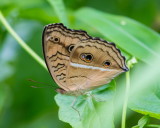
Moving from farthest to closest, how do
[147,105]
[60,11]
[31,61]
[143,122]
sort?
[31,61], [60,11], [147,105], [143,122]

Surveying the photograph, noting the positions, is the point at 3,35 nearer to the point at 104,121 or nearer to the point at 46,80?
the point at 46,80

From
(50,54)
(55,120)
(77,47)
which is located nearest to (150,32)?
(77,47)

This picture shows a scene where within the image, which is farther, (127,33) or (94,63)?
(127,33)

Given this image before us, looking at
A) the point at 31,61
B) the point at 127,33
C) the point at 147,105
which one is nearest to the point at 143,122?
the point at 147,105

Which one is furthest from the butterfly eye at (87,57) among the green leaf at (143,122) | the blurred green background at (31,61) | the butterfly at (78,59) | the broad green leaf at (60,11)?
the blurred green background at (31,61)

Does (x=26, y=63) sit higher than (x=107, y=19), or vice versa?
(x=107, y=19)

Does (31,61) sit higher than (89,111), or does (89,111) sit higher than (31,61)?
(31,61)

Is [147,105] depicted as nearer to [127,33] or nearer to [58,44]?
[58,44]
